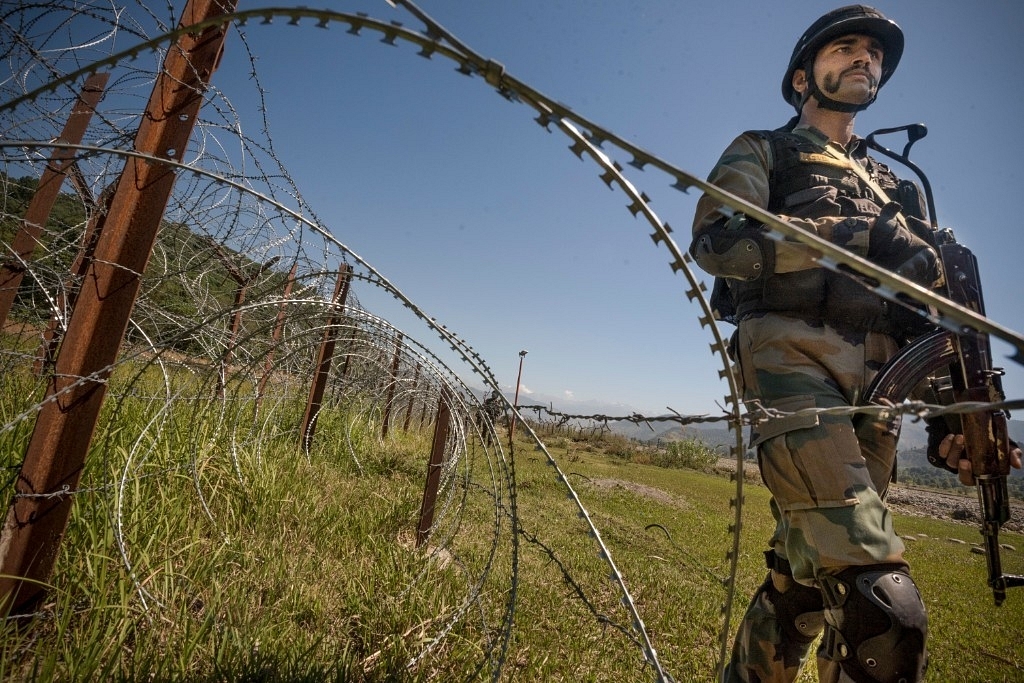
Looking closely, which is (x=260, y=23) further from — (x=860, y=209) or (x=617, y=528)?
(x=617, y=528)

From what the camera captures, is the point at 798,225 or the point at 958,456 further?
the point at 958,456

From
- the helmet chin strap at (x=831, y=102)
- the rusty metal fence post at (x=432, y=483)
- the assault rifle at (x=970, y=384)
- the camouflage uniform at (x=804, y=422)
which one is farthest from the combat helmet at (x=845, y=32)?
the rusty metal fence post at (x=432, y=483)

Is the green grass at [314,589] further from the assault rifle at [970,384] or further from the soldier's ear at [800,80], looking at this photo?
the soldier's ear at [800,80]

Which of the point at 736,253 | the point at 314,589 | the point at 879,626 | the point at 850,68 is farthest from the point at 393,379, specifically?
the point at 850,68

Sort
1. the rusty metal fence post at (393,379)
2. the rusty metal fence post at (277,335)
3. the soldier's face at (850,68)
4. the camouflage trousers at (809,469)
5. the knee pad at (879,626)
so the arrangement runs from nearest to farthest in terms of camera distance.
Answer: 1. the knee pad at (879,626)
2. the camouflage trousers at (809,469)
3. the rusty metal fence post at (277,335)
4. the rusty metal fence post at (393,379)
5. the soldier's face at (850,68)

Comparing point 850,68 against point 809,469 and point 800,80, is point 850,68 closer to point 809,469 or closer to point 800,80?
point 800,80

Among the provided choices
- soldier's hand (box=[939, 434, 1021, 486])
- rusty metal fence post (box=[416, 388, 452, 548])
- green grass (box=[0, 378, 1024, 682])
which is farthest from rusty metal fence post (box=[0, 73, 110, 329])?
soldier's hand (box=[939, 434, 1021, 486])

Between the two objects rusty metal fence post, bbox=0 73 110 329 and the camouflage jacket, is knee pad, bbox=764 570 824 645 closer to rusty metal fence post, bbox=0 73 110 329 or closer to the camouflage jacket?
the camouflage jacket

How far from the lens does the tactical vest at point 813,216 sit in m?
1.67

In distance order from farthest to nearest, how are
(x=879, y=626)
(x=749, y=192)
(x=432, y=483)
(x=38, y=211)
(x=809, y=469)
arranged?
1. (x=432, y=483)
2. (x=38, y=211)
3. (x=749, y=192)
4. (x=809, y=469)
5. (x=879, y=626)

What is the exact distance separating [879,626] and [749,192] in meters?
1.38

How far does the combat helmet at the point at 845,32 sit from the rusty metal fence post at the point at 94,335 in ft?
7.86

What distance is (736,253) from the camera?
5.14 ft

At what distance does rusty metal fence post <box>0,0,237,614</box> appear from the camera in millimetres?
1433
